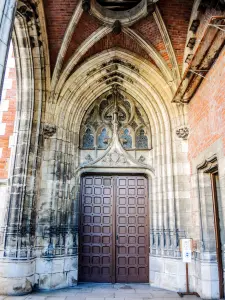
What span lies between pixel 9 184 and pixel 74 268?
7.38 feet

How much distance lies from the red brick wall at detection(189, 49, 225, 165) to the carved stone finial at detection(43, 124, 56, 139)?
9.97 feet

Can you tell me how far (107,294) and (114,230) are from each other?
146 centimetres

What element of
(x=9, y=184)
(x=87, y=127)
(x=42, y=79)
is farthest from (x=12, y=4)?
(x=87, y=127)

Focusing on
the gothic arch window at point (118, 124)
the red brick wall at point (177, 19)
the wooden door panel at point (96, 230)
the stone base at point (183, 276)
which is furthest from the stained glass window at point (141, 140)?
the stone base at point (183, 276)

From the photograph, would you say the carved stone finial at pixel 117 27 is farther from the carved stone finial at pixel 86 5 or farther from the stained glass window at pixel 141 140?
the stained glass window at pixel 141 140

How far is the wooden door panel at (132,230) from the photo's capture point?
589cm

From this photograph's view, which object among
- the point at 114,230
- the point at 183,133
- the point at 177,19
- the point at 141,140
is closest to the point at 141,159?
the point at 141,140

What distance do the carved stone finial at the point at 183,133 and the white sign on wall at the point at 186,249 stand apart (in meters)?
2.20

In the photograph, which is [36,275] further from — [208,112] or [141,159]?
[208,112]

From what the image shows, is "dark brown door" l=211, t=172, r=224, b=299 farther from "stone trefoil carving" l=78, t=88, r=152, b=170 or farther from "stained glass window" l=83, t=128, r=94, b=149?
"stained glass window" l=83, t=128, r=94, b=149

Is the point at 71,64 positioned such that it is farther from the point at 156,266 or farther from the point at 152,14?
the point at 156,266

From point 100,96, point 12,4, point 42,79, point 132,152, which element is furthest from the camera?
point 100,96

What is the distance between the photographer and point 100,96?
6996 mm

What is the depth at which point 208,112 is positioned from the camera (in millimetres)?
4801
